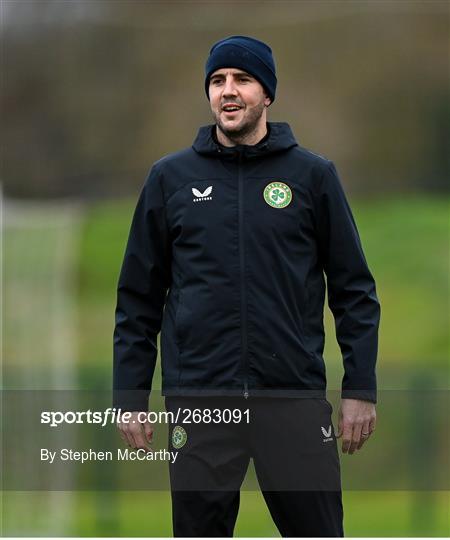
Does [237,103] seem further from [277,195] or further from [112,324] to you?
[112,324]

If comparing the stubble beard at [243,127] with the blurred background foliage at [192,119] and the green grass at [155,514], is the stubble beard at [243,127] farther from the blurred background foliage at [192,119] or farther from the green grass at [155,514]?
the blurred background foliage at [192,119]

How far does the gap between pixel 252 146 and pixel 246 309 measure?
0.33m

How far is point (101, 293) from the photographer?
11.7m

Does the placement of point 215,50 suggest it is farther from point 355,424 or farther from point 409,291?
point 409,291

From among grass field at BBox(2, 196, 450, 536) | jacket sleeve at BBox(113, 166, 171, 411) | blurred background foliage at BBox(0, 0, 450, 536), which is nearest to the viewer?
jacket sleeve at BBox(113, 166, 171, 411)

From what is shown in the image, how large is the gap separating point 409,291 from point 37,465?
7369 mm

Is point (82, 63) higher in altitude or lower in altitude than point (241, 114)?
higher

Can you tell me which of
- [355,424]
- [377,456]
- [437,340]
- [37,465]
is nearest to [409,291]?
[437,340]

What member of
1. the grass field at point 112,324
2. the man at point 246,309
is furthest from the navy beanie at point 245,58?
the grass field at point 112,324

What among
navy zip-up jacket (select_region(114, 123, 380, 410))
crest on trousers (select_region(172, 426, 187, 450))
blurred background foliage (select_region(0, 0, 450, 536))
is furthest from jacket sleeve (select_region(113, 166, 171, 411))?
blurred background foliage (select_region(0, 0, 450, 536))

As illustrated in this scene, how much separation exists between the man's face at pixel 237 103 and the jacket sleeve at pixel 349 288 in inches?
→ 7.2

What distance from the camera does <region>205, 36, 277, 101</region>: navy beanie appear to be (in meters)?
2.45

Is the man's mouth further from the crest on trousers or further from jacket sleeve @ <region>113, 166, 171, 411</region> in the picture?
the crest on trousers

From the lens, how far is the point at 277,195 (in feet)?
7.93
